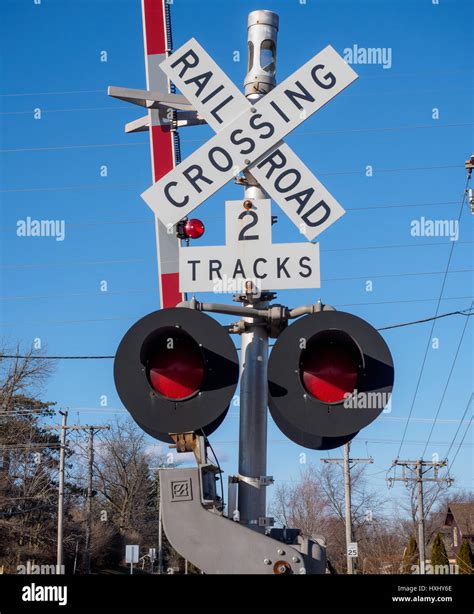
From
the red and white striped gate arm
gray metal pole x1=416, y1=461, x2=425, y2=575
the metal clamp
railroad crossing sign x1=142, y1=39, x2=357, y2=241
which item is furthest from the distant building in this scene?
railroad crossing sign x1=142, y1=39, x2=357, y2=241

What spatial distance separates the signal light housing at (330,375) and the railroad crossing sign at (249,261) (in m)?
0.47

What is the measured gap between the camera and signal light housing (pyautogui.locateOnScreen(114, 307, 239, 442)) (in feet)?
11.0

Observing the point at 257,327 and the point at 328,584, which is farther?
the point at 257,327

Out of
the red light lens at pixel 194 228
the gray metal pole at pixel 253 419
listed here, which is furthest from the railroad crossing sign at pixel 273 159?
the red light lens at pixel 194 228

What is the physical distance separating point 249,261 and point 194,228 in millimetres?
1268

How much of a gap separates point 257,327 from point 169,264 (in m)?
2.67

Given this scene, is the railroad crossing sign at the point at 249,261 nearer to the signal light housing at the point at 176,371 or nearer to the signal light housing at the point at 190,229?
the signal light housing at the point at 176,371

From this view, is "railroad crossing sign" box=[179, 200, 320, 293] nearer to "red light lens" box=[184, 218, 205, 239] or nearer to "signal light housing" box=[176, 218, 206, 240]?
"signal light housing" box=[176, 218, 206, 240]

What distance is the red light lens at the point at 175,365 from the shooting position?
11.2ft

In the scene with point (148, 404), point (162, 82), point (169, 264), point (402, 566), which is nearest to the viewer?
point (148, 404)

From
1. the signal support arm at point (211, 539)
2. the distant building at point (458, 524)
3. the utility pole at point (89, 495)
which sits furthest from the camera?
the distant building at point (458, 524)

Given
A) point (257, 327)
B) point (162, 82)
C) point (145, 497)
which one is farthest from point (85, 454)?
point (257, 327)

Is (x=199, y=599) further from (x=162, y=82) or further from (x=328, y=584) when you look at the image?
(x=162, y=82)

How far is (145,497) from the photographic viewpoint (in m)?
62.8
